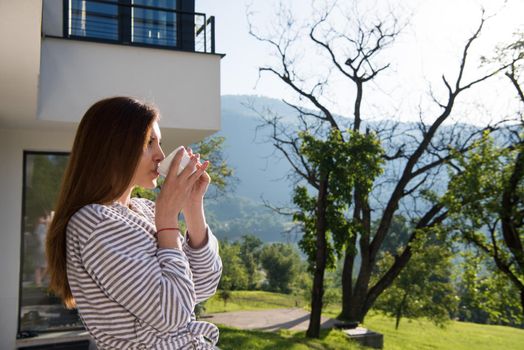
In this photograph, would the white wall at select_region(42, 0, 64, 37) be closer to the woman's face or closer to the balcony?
the balcony

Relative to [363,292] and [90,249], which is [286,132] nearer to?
[363,292]

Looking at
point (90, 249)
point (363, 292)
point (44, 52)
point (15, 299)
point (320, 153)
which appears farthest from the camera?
point (363, 292)

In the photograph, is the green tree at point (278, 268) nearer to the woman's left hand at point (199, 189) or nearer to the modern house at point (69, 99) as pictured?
the modern house at point (69, 99)

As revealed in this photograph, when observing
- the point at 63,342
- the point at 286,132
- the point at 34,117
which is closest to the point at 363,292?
the point at 286,132

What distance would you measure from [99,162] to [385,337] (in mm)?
14222

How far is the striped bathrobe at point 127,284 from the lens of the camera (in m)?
0.89

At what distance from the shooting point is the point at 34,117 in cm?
488

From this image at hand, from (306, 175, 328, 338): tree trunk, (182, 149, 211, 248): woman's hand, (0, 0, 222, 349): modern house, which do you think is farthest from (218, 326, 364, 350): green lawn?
(182, 149, 211, 248): woman's hand

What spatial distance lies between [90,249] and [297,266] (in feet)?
91.9

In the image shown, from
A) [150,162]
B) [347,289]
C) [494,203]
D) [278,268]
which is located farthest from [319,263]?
[278,268]

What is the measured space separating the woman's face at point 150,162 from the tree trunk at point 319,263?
852 centimetres

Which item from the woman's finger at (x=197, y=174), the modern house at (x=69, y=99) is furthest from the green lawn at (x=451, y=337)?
the woman's finger at (x=197, y=174)

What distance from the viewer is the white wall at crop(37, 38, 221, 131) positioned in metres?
4.88

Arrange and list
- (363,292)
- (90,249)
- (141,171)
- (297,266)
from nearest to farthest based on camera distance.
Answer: (90,249), (141,171), (363,292), (297,266)
